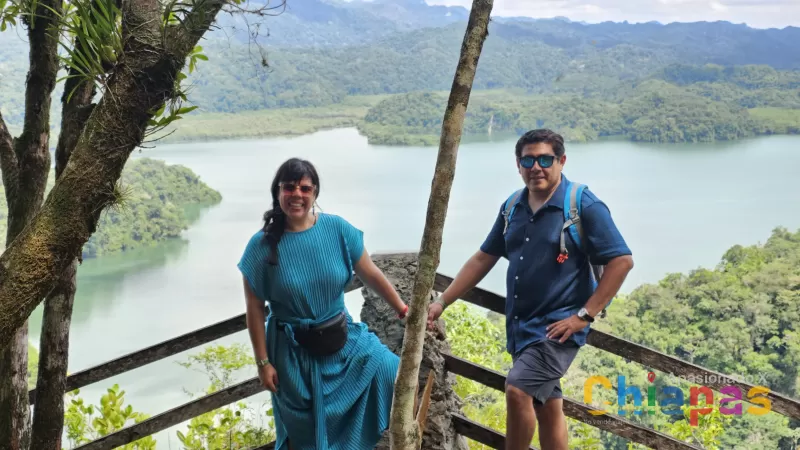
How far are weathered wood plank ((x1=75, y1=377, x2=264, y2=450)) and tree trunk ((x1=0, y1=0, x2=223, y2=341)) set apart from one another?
89 centimetres

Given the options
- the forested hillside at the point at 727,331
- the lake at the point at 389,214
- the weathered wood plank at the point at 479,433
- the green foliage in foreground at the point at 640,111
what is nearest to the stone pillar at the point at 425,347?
the weathered wood plank at the point at 479,433

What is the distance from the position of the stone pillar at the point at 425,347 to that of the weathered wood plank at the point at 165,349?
0.12 meters

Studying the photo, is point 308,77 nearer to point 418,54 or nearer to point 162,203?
point 418,54

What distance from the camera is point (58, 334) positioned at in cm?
241

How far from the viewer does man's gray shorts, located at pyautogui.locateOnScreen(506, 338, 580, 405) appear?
2143mm

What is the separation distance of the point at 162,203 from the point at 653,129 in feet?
112

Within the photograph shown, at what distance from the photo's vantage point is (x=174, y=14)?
1.85 meters

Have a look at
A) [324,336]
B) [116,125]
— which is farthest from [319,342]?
[116,125]

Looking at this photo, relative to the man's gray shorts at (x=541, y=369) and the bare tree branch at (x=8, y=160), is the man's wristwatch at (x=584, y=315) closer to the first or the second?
the man's gray shorts at (x=541, y=369)

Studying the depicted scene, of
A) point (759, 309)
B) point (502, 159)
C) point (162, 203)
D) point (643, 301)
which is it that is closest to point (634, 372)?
point (759, 309)

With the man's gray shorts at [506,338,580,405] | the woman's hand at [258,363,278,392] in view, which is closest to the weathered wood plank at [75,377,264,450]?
the woman's hand at [258,363,278,392]

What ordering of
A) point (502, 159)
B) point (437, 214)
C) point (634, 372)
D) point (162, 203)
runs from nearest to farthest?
point (437, 214) < point (634, 372) < point (162, 203) < point (502, 159)

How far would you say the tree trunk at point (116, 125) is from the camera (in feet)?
5.67

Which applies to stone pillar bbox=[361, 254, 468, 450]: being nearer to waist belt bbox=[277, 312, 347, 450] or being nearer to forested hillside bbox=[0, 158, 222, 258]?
waist belt bbox=[277, 312, 347, 450]
